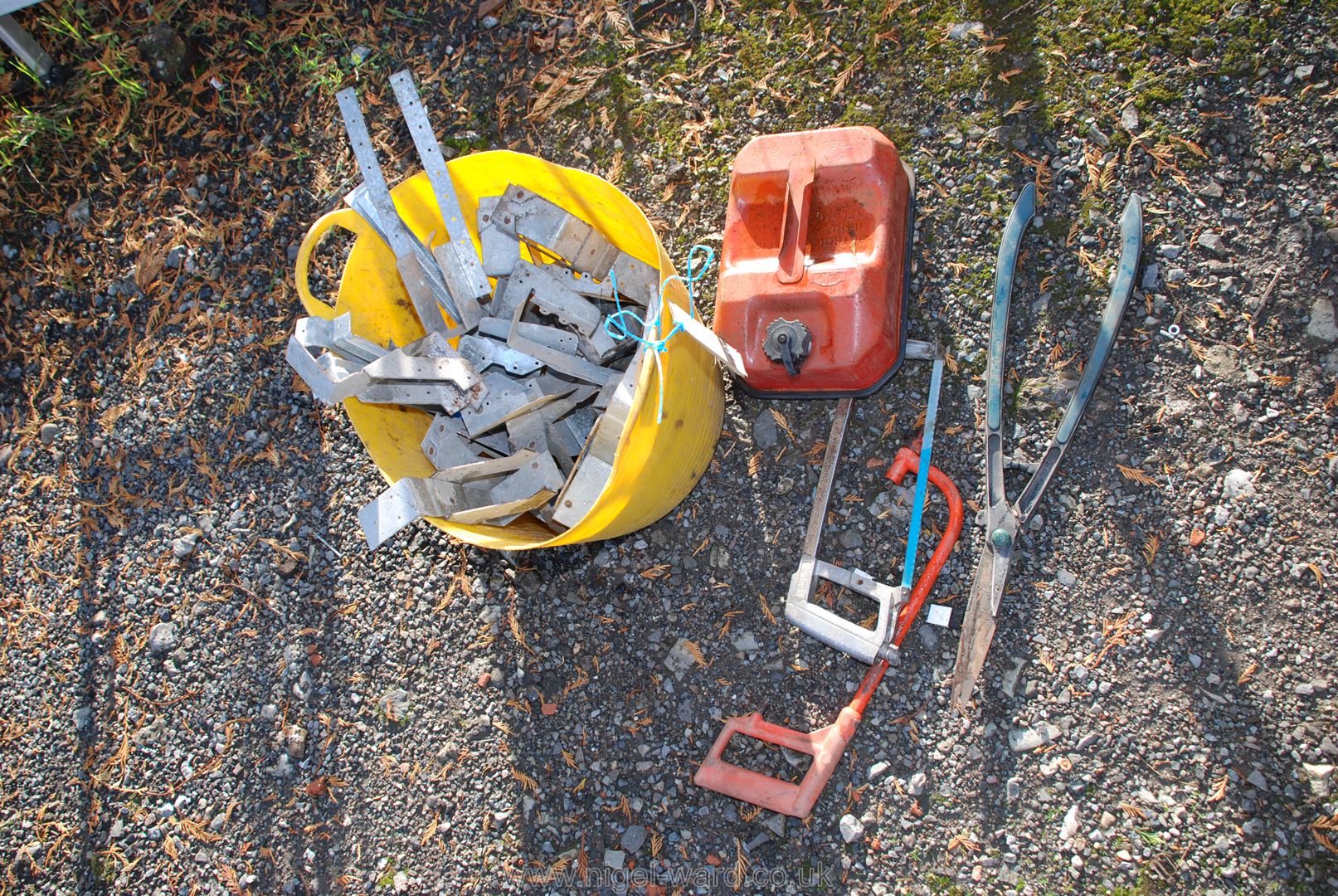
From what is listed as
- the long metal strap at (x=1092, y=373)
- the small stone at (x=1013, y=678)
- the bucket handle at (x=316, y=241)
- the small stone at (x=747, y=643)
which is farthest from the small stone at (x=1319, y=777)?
the bucket handle at (x=316, y=241)

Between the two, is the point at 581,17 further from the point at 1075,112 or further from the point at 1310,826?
the point at 1310,826

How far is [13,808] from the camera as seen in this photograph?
336cm

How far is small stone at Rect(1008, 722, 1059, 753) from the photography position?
2.73m

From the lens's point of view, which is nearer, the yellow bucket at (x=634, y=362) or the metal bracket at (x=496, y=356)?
the yellow bucket at (x=634, y=362)

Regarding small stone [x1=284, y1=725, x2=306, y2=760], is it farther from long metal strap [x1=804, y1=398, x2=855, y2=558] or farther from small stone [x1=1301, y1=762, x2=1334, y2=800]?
small stone [x1=1301, y1=762, x2=1334, y2=800]

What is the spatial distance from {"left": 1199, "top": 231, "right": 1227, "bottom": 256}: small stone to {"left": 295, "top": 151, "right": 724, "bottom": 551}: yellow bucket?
166cm

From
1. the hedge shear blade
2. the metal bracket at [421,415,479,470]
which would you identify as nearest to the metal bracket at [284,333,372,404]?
the metal bracket at [421,415,479,470]

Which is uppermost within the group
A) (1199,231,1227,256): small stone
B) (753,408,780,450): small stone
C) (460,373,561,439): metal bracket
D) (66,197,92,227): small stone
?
(66,197,92,227): small stone

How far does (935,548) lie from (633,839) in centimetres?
142

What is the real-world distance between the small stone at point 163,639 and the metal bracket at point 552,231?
2078 millimetres

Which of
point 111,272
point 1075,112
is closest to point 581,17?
point 1075,112

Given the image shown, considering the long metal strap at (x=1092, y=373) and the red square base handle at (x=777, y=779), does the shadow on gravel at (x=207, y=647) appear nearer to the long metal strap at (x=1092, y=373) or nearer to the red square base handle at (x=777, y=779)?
the red square base handle at (x=777, y=779)

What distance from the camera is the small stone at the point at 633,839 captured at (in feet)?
9.62

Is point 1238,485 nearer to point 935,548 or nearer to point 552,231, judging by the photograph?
point 935,548
